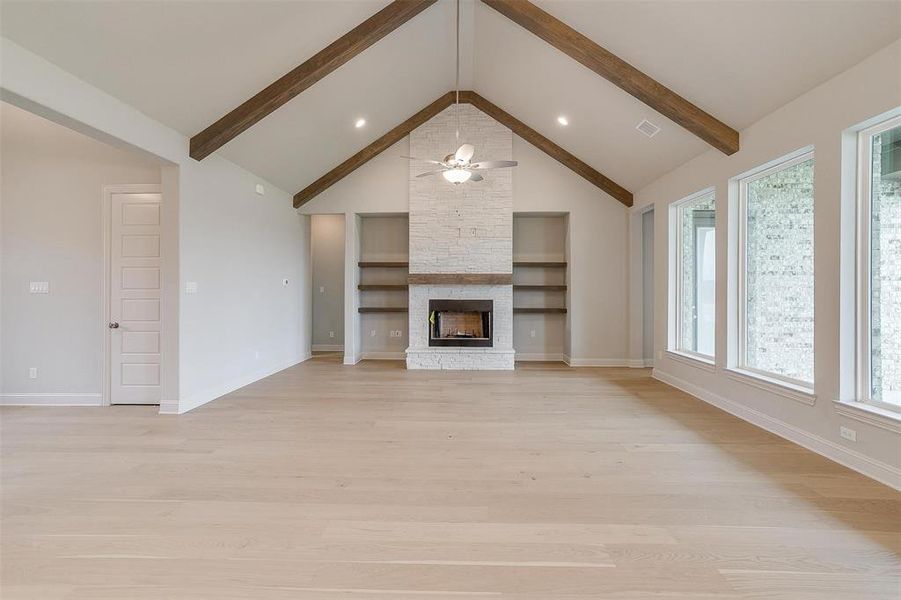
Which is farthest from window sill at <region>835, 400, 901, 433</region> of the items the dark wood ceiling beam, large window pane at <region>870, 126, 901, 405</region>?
the dark wood ceiling beam

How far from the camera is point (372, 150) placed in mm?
6844

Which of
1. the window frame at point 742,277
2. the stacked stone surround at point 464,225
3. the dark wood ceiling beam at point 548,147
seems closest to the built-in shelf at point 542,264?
the stacked stone surround at point 464,225

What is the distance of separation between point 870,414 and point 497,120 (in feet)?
19.4

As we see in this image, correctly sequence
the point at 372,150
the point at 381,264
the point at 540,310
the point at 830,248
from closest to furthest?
the point at 830,248
the point at 372,150
the point at 540,310
the point at 381,264

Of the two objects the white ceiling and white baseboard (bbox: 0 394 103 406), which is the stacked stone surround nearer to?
the white ceiling

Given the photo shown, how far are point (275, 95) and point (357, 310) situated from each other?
3816mm

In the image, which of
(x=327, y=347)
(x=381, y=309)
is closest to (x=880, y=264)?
(x=381, y=309)

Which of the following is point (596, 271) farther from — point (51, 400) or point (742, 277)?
point (51, 400)

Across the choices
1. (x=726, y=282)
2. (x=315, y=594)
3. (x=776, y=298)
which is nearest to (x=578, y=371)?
(x=726, y=282)

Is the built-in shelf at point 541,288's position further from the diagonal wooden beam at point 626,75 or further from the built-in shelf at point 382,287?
the diagonal wooden beam at point 626,75

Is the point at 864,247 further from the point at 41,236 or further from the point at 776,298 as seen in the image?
the point at 41,236

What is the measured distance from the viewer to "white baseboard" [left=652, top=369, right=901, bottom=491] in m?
2.59

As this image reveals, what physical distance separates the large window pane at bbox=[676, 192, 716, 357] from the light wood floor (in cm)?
154

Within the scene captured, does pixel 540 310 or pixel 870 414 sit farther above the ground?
pixel 540 310
